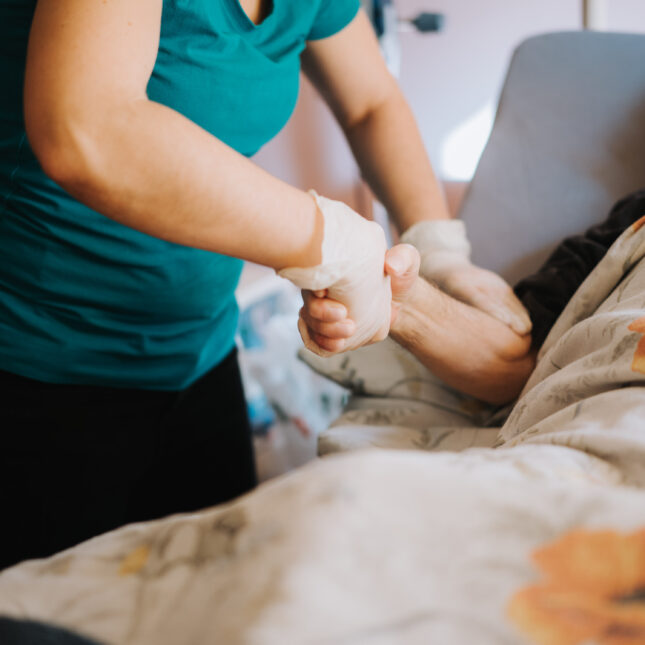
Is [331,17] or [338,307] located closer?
[338,307]

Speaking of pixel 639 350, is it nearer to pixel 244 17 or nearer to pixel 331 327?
pixel 331 327

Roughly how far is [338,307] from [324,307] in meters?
0.01

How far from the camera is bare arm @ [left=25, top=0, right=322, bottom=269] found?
0.41 m

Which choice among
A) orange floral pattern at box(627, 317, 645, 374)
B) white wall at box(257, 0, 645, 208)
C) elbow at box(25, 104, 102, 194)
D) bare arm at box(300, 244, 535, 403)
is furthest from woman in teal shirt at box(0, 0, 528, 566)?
white wall at box(257, 0, 645, 208)

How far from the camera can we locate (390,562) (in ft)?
Result: 1.01

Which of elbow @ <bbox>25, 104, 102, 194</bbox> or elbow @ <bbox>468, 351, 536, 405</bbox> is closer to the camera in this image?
elbow @ <bbox>25, 104, 102, 194</bbox>

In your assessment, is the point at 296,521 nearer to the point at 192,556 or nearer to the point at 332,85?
the point at 192,556

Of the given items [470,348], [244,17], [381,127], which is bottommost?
[470,348]

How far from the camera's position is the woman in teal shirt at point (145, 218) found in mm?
426

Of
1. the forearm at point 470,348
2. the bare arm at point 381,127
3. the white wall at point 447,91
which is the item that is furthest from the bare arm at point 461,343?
the white wall at point 447,91

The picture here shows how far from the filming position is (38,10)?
1.45 ft

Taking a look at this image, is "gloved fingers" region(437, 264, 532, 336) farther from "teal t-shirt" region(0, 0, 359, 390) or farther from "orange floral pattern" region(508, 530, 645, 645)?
"orange floral pattern" region(508, 530, 645, 645)

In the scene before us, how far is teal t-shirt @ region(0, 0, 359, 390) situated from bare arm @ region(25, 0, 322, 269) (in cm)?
15

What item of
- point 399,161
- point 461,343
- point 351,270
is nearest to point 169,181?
point 351,270
